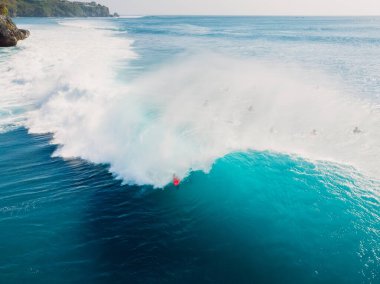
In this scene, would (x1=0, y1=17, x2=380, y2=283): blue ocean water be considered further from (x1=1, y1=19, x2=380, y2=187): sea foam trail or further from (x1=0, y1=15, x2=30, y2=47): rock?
(x1=0, y1=15, x2=30, y2=47): rock

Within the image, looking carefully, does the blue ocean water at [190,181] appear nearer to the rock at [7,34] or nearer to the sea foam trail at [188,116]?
the sea foam trail at [188,116]

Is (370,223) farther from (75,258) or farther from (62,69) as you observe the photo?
(62,69)

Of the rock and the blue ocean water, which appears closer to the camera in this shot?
the blue ocean water

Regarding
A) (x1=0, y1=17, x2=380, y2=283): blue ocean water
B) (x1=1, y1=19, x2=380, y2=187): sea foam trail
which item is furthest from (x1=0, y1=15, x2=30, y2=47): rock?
(x1=0, y1=17, x2=380, y2=283): blue ocean water

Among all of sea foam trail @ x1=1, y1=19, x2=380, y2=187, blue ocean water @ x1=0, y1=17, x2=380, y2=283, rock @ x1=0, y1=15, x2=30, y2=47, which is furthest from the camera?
rock @ x1=0, y1=15, x2=30, y2=47

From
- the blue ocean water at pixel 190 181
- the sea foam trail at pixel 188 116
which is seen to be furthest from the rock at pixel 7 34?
the blue ocean water at pixel 190 181

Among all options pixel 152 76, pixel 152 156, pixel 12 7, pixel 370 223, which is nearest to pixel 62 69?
pixel 152 76

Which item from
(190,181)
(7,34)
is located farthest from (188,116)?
(7,34)
